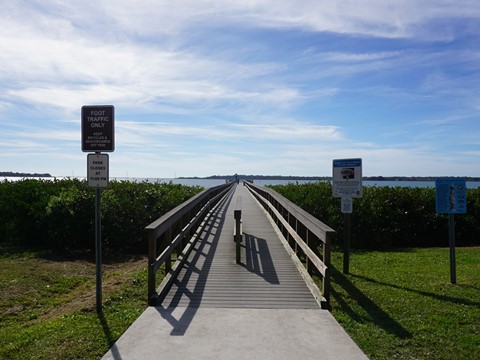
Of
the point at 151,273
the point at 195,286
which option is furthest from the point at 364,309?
the point at 151,273

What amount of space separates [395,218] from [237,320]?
10.1 meters

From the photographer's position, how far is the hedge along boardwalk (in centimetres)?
445

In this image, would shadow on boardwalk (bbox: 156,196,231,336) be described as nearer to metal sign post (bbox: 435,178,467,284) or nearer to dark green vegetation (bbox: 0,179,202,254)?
dark green vegetation (bbox: 0,179,202,254)

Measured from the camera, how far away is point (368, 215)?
44.3 feet

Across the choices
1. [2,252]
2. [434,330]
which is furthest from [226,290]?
[2,252]

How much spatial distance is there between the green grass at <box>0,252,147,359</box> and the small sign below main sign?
226 centimetres

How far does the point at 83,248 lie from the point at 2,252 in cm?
229

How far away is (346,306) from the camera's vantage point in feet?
21.1

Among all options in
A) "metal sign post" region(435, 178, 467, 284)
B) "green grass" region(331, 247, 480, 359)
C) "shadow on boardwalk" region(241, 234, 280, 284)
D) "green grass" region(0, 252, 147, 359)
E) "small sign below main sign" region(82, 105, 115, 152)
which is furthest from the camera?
"metal sign post" region(435, 178, 467, 284)

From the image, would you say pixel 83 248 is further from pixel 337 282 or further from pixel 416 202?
pixel 416 202

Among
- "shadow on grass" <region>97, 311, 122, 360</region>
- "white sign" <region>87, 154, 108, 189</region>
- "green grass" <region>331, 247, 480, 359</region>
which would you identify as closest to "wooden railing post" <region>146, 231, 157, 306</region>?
"shadow on grass" <region>97, 311, 122, 360</region>

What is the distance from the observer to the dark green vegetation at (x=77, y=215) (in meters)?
12.6

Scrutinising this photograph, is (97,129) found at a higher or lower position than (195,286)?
higher

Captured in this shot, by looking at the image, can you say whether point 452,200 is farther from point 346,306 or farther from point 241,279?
point 241,279
